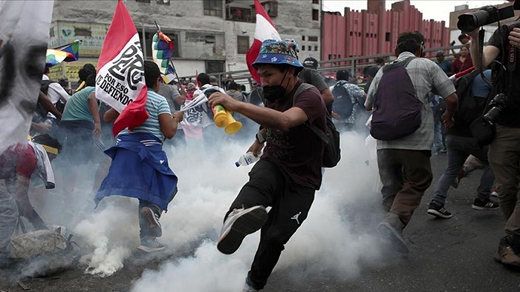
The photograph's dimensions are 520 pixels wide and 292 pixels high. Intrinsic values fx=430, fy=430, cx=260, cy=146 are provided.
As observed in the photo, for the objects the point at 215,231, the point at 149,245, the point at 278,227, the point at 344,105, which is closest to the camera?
the point at 278,227

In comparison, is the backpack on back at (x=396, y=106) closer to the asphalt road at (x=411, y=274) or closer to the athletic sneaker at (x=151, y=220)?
the asphalt road at (x=411, y=274)

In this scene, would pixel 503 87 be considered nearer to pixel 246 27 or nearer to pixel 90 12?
pixel 90 12

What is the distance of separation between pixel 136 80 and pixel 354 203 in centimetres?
310

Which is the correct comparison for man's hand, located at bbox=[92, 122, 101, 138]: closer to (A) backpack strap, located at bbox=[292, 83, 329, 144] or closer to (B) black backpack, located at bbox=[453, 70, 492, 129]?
(A) backpack strap, located at bbox=[292, 83, 329, 144]

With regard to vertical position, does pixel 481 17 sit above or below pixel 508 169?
above

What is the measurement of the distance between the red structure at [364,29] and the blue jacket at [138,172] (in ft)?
111

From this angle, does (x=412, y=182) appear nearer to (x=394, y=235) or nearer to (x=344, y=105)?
(x=394, y=235)

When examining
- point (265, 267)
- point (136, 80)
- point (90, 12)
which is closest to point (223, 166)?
point (136, 80)

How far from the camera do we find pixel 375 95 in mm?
3916

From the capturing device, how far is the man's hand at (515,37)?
2975 millimetres

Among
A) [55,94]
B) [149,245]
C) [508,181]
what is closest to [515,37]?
[508,181]

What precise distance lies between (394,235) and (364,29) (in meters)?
36.0

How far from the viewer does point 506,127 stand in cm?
332

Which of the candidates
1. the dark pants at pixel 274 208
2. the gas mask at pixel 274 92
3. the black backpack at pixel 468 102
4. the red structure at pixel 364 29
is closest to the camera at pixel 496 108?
the black backpack at pixel 468 102
